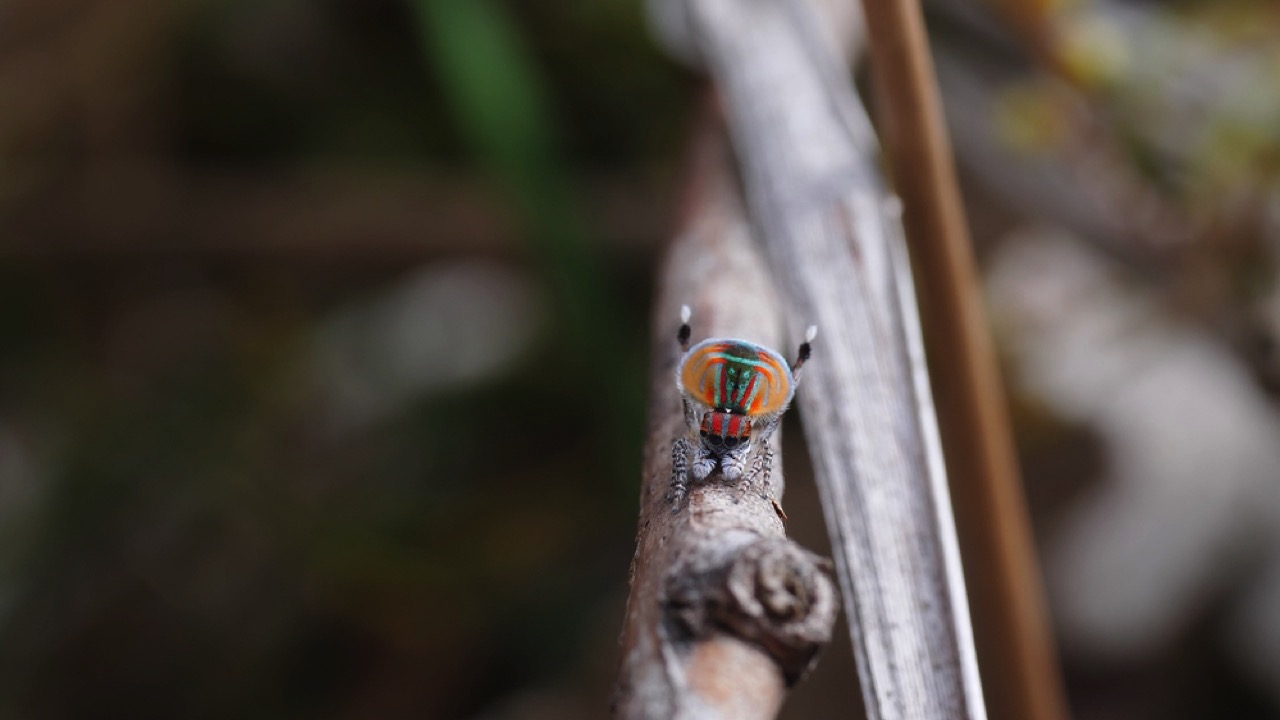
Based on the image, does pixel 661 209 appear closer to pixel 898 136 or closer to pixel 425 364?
pixel 425 364

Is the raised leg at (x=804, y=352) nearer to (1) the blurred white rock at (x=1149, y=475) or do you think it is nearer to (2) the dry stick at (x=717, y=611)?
(2) the dry stick at (x=717, y=611)

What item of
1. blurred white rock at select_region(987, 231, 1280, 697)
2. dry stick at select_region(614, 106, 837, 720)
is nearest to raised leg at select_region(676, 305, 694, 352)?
dry stick at select_region(614, 106, 837, 720)

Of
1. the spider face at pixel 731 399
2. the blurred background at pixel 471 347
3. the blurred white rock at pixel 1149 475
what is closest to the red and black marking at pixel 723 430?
the spider face at pixel 731 399

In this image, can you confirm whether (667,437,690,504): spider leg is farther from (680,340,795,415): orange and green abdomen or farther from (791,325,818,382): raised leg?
(791,325,818,382): raised leg

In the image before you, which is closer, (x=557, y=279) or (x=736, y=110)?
(x=736, y=110)

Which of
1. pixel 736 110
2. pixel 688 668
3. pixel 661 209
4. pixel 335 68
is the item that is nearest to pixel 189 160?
pixel 335 68

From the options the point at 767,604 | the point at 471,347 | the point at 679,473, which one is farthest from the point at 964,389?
the point at 471,347
